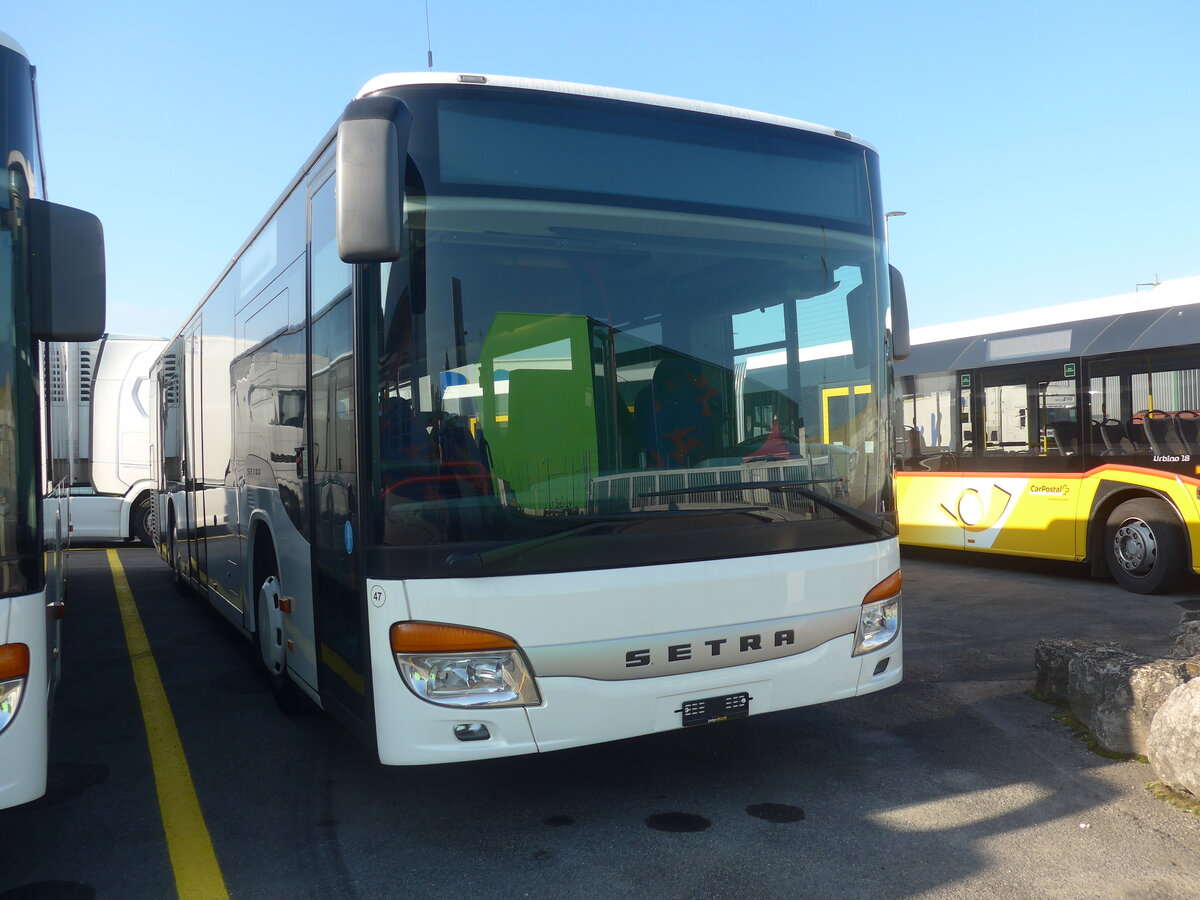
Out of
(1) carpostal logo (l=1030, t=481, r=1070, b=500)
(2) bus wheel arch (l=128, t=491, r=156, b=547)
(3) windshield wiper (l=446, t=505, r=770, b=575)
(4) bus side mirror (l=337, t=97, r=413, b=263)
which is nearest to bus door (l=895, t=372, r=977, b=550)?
(1) carpostal logo (l=1030, t=481, r=1070, b=500)

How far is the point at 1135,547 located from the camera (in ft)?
32.9

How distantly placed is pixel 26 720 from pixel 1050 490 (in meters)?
10.1

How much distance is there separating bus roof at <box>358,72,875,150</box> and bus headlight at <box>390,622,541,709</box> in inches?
79.0

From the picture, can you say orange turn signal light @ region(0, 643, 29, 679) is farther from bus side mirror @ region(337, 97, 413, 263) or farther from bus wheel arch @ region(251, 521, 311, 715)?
bus wheel arch @ region(251, 521, 311, 715)

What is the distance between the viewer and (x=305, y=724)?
19.2 ft

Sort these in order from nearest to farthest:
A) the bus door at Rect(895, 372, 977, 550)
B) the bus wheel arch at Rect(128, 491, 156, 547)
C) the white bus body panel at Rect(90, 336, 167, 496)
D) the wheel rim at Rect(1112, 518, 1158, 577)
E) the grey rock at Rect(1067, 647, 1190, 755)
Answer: the grey rock at Rect(1067, 647, 1190, 755) → the wheel rim at Rect(1112, 518, 1158, 577) → the bus door at Rect(895, 372, 977, 550) → the white bus body panel at Rect(90, 336, 167, 496) → the bus wheel arch at Rect(128, 491, 156, 547)

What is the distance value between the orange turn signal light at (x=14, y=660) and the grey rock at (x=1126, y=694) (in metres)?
4.55

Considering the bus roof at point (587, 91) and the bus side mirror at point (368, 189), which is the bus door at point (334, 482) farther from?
the bus roof at point (587, 91)

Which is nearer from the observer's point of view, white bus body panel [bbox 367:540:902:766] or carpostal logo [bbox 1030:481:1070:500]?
white bus body panel [bbox 367:540:902:766]

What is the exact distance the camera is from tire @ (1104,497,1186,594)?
381 inches

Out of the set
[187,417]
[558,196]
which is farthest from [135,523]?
[558,196]

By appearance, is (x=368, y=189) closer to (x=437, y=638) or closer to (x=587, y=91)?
(x=587, y=91)

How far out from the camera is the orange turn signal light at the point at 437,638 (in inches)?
144

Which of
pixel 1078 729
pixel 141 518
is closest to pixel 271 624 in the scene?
pixel 1078 729
